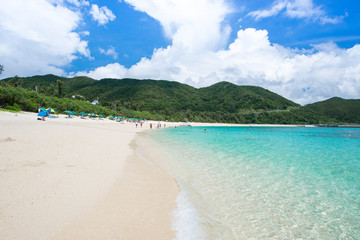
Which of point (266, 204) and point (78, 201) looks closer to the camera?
point (78, 201)

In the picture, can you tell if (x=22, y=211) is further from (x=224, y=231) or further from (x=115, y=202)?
(x=224, y=231)

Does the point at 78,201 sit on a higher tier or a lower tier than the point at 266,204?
higher

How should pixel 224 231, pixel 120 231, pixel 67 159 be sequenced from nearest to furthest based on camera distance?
1. pixel 120 231
2. pixel 224 231
3. pixel 67 159

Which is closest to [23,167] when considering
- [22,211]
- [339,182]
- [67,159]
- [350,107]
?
[67,159]

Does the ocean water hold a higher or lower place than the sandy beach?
lower

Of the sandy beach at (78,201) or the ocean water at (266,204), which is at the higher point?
the sandy beach at (78,201)

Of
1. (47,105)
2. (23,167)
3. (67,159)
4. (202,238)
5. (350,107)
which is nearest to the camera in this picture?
(202,238)

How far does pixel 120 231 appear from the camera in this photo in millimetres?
3639

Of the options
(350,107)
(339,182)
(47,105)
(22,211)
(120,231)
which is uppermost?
(350,107)

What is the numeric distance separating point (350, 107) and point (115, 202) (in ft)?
874

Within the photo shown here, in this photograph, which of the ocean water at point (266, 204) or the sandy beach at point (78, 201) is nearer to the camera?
the sandy beach at point (78, 201)

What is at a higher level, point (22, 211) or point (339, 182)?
point (22, 211)

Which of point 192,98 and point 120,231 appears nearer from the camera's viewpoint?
point 120,231

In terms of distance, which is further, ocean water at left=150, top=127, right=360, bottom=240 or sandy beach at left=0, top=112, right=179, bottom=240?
ocean water at left=150, top=127, right=360, bottom=240
